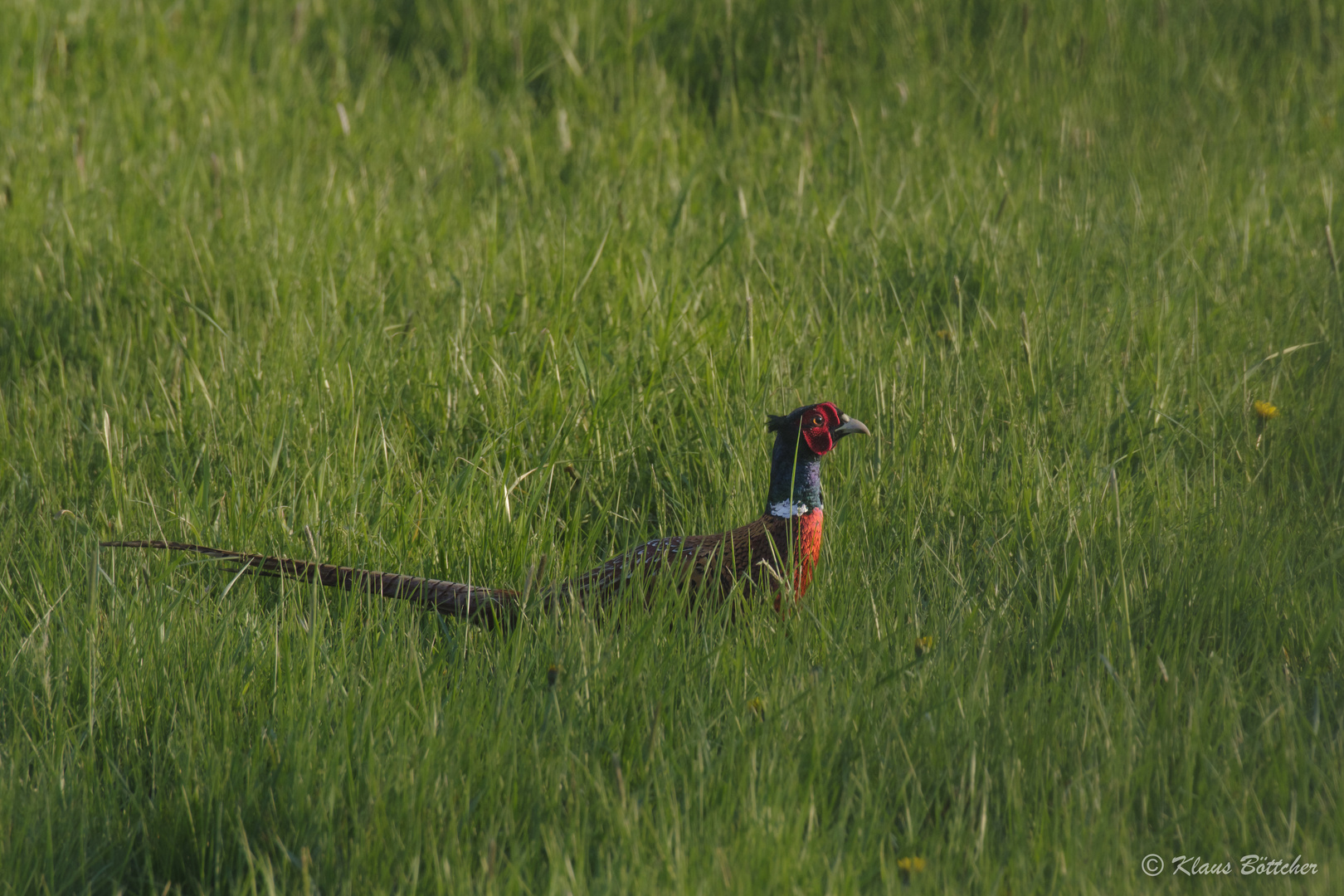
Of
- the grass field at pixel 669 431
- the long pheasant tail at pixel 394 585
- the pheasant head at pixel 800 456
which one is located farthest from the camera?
the pheasant head at pixel 800 456

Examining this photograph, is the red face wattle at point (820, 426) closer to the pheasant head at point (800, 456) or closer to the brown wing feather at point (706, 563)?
the pheasant head at point (800, 456)

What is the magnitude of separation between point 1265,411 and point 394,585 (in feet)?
8.20

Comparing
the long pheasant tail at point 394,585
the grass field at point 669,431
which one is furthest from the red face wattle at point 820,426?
the long pheasant tail at point 394,585

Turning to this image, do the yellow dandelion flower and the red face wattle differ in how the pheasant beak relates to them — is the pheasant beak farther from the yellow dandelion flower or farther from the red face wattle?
the yellow dandelion flower

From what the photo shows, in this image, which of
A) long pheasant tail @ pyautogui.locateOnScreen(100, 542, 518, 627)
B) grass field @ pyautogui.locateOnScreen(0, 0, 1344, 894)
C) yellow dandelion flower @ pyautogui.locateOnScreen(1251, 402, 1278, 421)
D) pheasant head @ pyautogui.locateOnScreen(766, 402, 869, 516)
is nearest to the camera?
grass field @ pyautogui.locateOnScreen(0, 0, 1344, 894)

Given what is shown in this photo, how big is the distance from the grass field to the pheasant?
0.08 meters

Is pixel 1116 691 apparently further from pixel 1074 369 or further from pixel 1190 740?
pixel 1074 369

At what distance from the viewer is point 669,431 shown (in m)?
3.46

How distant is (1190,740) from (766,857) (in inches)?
33.1

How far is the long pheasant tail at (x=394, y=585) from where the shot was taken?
2684 mm

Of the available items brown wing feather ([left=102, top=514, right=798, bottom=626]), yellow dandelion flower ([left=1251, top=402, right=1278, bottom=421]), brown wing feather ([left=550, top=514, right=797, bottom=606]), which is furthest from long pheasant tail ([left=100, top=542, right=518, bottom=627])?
yellow dandelion flower ([left=1251, top=402, right=1278, bottom=421])

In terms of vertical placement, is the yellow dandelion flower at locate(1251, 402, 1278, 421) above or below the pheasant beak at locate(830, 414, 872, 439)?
below

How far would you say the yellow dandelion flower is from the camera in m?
3.33

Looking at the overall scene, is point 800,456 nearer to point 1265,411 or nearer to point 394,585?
point 394,585
